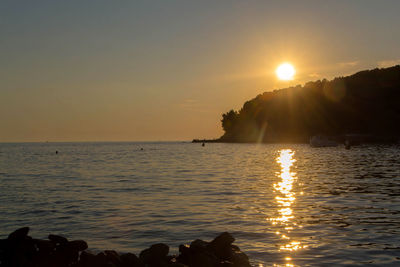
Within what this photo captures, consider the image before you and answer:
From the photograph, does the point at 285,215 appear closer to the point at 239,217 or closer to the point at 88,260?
the point at 239,217

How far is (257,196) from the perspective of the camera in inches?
1087

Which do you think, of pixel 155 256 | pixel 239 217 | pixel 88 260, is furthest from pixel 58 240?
pixel 239 217

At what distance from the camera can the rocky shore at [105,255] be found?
10.8 metres

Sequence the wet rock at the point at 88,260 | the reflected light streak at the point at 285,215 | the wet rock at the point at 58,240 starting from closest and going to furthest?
the wet rock at the point at 88,260, the wet rock at the point at 58,240, the reflected light streak at the point at 285,215

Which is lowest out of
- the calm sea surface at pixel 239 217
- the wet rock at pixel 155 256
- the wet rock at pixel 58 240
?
the calm sea surface at pixel 239 217

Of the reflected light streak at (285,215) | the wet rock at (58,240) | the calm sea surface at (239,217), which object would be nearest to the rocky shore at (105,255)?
the wet rock at (58,240)

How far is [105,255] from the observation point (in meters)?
10.9

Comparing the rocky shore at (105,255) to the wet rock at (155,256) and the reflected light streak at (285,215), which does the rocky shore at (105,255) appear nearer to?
the wet rock at (155,256)

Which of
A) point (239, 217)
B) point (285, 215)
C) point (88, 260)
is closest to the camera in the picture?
point (88, 260)

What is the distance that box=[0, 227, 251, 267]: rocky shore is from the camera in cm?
1083

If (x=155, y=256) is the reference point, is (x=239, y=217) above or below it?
below

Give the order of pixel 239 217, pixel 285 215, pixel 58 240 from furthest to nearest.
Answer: pixel 285 215 < pixel 239 217 < pixel 58 240

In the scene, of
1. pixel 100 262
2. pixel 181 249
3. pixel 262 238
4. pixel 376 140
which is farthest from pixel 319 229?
pixel 376 140

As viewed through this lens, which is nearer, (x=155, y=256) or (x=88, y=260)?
(x=88, y=260)
